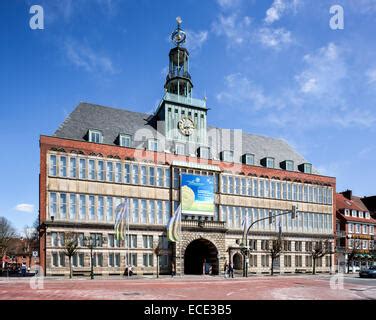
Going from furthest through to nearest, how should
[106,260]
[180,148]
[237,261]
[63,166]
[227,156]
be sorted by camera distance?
[227,156] < [237,261] < [180,148] < [106,260] < [63,166]

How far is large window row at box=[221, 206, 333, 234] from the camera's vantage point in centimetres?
5369

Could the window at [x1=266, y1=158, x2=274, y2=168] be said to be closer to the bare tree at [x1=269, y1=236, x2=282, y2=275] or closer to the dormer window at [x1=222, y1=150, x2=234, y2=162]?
the dormer window at [x1=222, y1=150, x2=234, y2=162]

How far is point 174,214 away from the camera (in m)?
46.9

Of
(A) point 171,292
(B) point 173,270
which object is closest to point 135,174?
(B) point 173,270

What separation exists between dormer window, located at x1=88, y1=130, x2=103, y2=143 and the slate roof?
2.56 ft

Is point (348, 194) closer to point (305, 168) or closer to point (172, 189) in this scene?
point (305, 168)

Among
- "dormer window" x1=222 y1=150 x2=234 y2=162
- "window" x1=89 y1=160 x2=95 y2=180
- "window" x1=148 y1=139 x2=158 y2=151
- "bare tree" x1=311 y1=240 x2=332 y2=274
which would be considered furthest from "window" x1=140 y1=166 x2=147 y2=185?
"bare tree" x1=311 y1=240 x2=332 y2=274

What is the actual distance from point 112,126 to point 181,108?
32.2 feet

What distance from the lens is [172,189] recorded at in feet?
163

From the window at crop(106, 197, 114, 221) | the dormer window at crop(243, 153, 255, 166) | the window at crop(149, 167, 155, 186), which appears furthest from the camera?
the dormer window at crop(243, 153, 255, 166)

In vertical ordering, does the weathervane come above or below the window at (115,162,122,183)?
above

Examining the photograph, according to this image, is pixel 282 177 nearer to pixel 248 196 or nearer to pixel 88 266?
pixel 248 196

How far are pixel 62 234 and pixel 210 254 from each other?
18.8m
